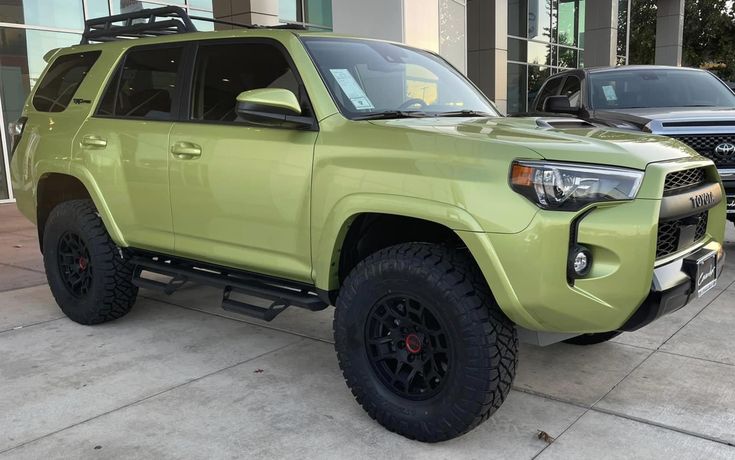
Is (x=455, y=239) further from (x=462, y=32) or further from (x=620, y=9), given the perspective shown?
(x=620, y=9)

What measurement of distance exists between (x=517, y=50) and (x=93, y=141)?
59.3ft

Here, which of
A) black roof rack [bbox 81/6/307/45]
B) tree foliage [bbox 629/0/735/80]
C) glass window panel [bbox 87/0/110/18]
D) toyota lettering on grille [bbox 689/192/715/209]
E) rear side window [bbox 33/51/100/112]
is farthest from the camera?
tree foliage [bbox 629/0/735/80]

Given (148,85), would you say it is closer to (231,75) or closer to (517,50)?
(231,75)

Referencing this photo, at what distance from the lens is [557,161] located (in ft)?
8.77

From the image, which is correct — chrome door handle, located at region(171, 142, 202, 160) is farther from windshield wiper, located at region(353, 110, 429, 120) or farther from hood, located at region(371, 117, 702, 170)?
hood, located at region(371, 117, 702, 170)

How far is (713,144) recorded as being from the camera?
6113mm

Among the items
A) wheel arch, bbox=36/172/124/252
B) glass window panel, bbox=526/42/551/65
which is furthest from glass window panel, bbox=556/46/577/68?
wheel arch, bbox=36/172/124/252

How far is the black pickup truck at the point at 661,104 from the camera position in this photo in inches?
239

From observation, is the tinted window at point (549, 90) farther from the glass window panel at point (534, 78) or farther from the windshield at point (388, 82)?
the glass window panel at point (534, 78)

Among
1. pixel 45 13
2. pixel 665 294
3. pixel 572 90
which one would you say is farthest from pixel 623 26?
pixel 665 294

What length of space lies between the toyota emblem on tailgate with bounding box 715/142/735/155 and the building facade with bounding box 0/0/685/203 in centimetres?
365

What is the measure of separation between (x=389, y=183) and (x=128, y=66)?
8.18 feet

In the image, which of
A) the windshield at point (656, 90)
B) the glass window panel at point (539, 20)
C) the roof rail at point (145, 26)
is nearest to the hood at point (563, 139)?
the roof rail at point (145, 26)

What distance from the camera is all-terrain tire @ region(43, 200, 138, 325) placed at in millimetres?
4559
